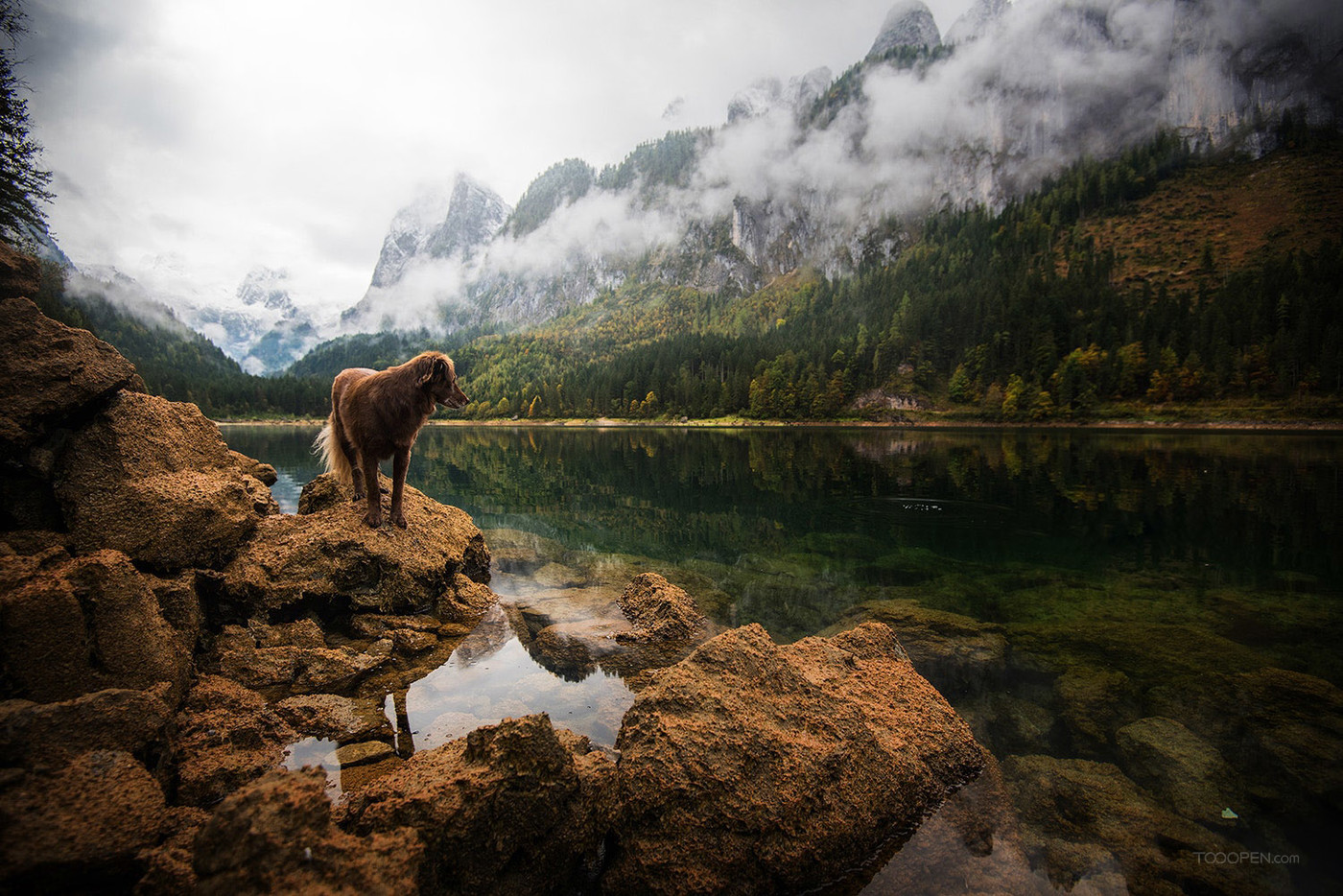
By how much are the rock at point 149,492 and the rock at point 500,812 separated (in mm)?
4895

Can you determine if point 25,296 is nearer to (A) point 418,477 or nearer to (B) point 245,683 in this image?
(B) point 245,683

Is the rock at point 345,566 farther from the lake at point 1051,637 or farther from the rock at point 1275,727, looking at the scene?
the rock at point 1275,727

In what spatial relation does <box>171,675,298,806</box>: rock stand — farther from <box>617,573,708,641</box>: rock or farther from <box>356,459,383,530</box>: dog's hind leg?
<box>617,573,708,641</box>: rock

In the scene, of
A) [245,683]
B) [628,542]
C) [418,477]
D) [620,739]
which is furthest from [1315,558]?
[418,477]

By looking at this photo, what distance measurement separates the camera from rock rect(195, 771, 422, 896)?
8.16 ft

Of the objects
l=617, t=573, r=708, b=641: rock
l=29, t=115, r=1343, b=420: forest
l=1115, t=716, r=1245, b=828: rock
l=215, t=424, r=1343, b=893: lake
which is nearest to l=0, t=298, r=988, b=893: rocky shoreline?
l=215, t=424, r=1343, b=893: lake

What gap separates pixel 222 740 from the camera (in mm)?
4719

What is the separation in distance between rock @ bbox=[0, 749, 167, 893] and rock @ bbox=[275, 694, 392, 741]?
7.98ft

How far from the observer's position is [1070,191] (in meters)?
168

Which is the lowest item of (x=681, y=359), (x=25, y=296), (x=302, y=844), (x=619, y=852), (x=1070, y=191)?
(x=619, y=852)

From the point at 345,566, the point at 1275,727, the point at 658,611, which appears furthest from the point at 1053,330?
the point at 345,566

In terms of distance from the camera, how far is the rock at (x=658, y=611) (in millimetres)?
8867

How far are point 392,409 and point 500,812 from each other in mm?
6634

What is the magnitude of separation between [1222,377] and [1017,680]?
10143 centimetres
